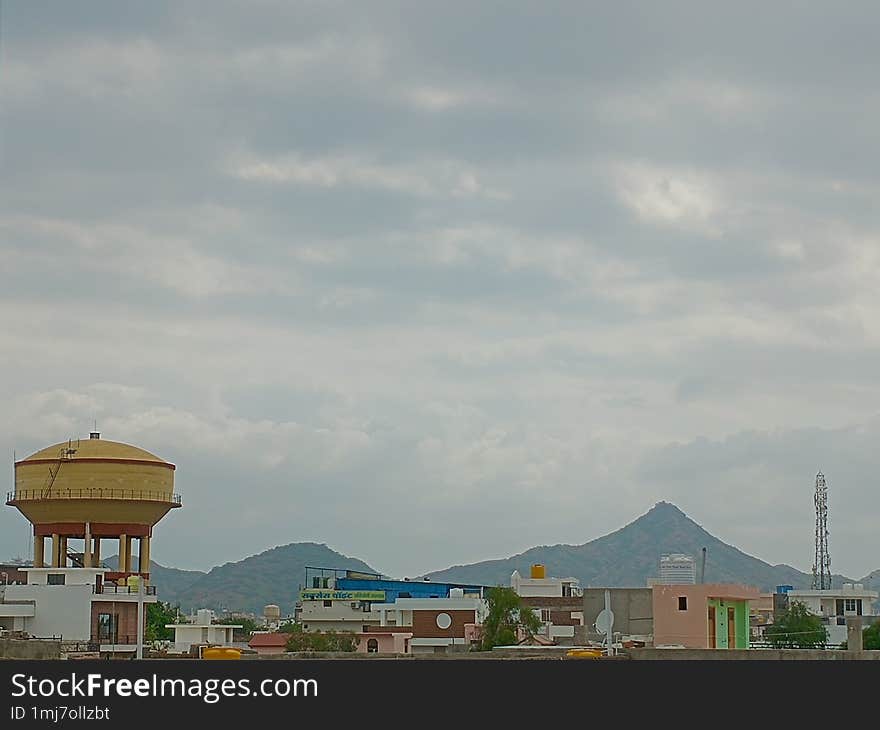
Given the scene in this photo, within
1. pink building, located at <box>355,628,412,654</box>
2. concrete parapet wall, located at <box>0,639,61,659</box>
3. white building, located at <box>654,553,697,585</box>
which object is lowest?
pink building, located at <box>355,628,412,654</box>

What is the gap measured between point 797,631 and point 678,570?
8573mm

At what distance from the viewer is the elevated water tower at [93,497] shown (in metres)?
87.9

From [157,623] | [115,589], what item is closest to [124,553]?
[115,589]

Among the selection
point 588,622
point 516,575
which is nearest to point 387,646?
point 588,622

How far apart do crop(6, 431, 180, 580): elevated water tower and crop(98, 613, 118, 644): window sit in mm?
3650

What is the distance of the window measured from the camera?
82.3 m

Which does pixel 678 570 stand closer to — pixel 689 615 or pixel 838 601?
pixel 689 615

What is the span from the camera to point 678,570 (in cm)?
10081

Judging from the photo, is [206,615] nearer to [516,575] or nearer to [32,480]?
[32,480]

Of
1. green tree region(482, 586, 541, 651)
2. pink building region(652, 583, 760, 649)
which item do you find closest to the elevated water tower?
green tree region(482, 586, 541, 651)

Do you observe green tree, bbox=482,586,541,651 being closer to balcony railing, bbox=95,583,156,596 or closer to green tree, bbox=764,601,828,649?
green tree, bbox=764,601,828,649

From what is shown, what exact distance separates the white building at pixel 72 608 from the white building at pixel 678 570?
34.0 m
